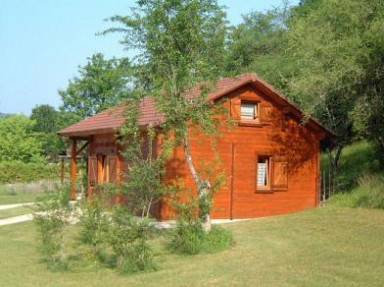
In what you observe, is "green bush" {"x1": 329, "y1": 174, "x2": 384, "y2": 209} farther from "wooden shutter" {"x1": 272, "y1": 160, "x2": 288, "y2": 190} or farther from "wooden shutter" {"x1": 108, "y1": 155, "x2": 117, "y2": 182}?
"wooden shutter" {"x1": 108, "y1": 155, "x2": 117, "y2": 182}

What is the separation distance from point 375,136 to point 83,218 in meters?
12.6

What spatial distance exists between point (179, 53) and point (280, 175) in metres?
8.92

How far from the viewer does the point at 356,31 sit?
1764cm

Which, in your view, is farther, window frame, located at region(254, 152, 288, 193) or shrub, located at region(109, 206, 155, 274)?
window frame, located at region(254, 152, 288, 193)

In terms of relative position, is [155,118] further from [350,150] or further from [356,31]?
[350,150]

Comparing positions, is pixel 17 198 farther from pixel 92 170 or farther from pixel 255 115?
pixel 255 115


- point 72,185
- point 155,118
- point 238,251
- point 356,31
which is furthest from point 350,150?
point 72,185

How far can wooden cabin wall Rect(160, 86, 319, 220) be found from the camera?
19.1 meters

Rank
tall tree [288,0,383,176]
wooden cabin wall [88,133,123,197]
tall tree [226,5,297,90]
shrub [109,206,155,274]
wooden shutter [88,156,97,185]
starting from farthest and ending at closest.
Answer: tall tree [226,5,297,90]
wooden shutter [88,156,97,185]
wooden cabin wall [88,133,123,197]
tall tree [288,0,383,176]
shrub [109,206,155,274]

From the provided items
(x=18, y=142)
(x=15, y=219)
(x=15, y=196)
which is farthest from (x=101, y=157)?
(x=18, y=142)

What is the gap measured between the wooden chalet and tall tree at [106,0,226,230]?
4.53 meters

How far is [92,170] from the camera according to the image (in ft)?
76.8

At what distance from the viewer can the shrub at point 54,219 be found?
452 inches

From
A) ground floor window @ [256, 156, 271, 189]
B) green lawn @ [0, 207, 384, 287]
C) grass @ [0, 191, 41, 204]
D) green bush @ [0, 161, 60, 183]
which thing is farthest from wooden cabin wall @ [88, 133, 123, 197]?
green bush @ [0, 161, 60, 183]
